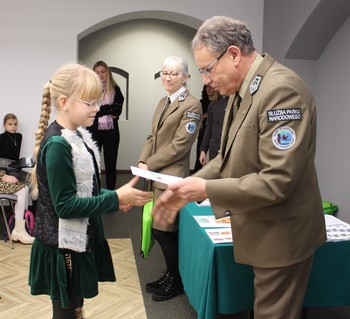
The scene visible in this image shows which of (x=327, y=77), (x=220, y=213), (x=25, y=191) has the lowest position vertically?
(x=25, y=191)

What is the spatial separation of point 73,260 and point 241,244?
687 millimetres

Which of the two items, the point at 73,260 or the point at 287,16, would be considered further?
the point at 287,16

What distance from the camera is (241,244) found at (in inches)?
65.3

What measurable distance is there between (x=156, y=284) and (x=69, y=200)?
5.67 ft

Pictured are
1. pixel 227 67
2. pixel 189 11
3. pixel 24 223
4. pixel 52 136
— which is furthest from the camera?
pixel 189 11

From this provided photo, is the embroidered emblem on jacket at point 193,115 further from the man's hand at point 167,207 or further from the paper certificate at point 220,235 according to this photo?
the man's hand at point 167,207

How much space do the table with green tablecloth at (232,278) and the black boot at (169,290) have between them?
0.54 meters

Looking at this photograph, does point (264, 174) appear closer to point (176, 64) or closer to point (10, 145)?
point (176, 64)

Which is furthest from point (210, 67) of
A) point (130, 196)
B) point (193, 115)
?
point (193, 115)

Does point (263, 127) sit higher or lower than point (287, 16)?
lower

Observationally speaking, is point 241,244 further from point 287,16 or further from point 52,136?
point 287,16

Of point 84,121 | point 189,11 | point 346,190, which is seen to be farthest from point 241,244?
point 189,11

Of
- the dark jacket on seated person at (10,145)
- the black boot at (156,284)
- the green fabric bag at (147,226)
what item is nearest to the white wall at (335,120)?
the black boot at (156,284)

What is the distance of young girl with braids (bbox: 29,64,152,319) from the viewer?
171 cm
